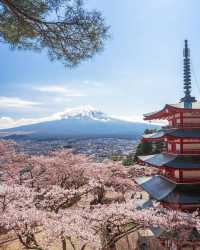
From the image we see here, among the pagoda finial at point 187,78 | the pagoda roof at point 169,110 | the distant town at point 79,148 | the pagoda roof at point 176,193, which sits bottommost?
the distant town at point 79,148

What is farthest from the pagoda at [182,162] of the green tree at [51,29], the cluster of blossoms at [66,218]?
the green tree at [51,29]

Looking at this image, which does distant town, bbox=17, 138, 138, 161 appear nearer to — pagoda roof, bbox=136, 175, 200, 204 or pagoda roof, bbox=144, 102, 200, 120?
pagoda roof, bbox=144, 102, 200, 120

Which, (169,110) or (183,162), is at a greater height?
(169,110)

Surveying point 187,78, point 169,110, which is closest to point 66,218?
point 169,110

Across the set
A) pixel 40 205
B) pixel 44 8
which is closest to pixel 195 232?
pixel 40 205

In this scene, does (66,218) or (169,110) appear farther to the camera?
(169,110)

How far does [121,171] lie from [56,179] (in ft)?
16.3

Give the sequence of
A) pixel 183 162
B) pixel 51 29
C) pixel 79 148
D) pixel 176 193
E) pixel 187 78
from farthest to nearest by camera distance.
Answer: pixel 79 148 < pixel 187 78 < pixel 183 162 < pixel 176 193 < pixel 51 29

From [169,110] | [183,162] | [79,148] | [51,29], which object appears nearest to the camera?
[51,29]

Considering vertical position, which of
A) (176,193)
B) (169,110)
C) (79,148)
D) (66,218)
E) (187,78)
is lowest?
(79,148)

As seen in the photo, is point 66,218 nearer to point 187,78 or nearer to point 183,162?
point 183,162

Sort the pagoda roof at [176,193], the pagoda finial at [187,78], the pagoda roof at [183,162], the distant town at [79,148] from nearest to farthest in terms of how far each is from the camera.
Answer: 1. the pagoda roof at [176,193]
2. the pagoda roof at [183,162]
3. the pagoda finial at [187,78]
4. the distant town at [79,148]

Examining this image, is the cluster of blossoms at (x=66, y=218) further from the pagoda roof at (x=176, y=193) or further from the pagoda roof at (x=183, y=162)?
the pagoda roof at (x=183, y=162)

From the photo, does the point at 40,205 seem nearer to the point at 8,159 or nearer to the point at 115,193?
the point at 8,159
